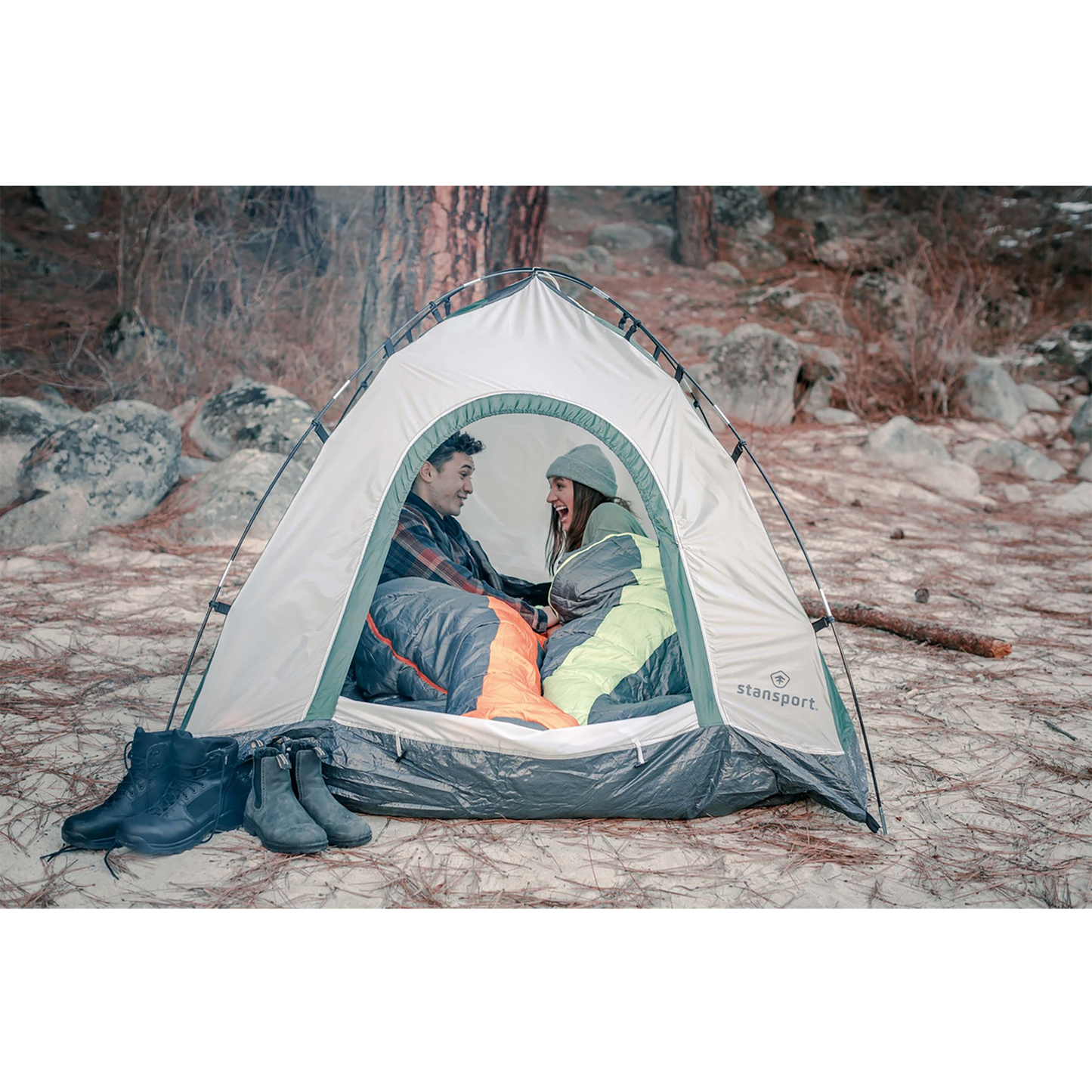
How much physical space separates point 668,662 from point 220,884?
4.85ft

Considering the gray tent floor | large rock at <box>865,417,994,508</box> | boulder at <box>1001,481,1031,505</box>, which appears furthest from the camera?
large rock at <box>865,417,994,508</box>

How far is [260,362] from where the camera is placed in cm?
774

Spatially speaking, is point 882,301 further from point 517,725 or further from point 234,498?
point 517,725

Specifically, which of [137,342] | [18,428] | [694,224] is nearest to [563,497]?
[18,428]

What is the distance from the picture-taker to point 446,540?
11.9 feet

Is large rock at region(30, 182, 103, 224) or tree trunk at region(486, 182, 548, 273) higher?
large rock at region(30, 182, 103, 224)

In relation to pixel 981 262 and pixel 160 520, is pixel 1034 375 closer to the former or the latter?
pixel 981 262

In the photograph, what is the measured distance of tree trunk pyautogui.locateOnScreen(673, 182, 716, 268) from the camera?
12.1 meters

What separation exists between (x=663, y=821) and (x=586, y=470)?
140 cm

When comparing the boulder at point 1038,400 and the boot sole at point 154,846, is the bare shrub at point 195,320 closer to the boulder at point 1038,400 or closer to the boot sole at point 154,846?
the boot sole at point 154,846

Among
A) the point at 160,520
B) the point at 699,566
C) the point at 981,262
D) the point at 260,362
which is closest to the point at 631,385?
the point at 699,566

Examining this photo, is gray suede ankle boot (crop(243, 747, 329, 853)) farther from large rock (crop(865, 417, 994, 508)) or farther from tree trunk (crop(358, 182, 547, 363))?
large rock (crop(865, 417, 994, 508))

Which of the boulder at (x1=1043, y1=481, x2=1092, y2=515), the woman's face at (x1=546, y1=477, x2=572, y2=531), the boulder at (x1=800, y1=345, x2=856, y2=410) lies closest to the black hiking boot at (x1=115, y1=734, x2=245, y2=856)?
the woman's face at (x1=546, y1=477, x2=572, y2=531)

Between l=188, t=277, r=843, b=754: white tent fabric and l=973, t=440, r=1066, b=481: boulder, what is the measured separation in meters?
5.45
